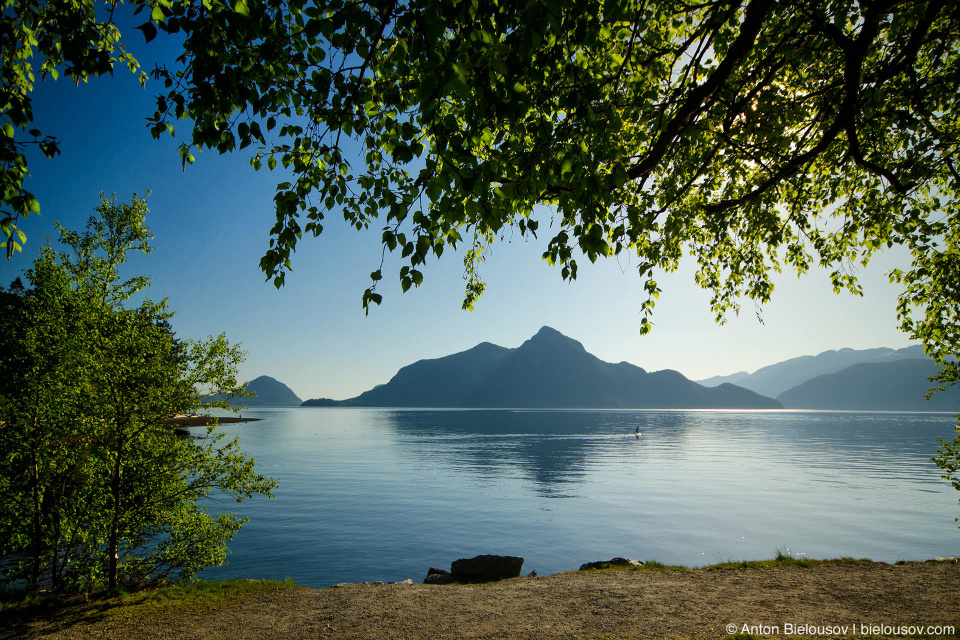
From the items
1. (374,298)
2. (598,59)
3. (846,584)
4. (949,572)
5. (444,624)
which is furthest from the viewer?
(949,572)

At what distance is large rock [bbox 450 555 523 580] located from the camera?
53.8 ft

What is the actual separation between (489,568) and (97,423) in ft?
43.7

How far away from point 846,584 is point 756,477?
43.1 m

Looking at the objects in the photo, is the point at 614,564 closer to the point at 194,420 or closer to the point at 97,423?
the point at 97,423

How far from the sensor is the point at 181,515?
1308cm

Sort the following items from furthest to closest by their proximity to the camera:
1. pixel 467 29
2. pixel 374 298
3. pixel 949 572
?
pixel 949 572 < pixel 374 298 < pixel 467 29

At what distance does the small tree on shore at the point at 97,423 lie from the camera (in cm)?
1212

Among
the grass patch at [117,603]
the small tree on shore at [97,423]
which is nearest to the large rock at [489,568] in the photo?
the grass patch at [117,603]

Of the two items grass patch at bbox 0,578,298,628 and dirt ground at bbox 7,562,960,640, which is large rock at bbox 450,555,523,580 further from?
grass patch at bbox 0,578,298,628

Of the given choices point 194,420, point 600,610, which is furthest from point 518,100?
point 194,420

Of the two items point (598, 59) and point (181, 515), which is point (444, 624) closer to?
point (181, 515)

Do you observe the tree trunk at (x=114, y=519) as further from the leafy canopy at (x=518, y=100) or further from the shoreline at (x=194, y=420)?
the leafy canopy at (x=518, y=100)

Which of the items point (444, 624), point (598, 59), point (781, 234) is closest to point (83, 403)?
point (444, 624)

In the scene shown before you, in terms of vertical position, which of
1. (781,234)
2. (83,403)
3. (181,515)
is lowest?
(181,515)
